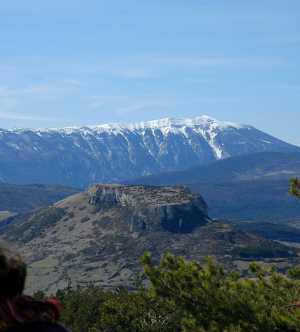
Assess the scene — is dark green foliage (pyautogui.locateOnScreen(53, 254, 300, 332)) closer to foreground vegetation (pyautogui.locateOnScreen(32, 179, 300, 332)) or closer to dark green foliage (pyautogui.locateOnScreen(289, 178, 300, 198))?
foreground vegetation (pyautogui.locateOnScreen(32, 179, 300, 332))

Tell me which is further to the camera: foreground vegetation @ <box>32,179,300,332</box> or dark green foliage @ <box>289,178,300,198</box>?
dark green foliage @ <box>289,178,300,198</box>

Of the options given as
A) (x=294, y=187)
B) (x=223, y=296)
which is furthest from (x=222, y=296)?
(x=294, y=187)

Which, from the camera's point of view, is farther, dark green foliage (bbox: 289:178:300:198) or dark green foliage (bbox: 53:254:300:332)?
dark green foliage (bbox: 289:178:300:198)

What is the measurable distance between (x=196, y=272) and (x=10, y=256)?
1470 centimetres

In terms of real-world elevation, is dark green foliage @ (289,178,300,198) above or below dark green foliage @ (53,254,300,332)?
above

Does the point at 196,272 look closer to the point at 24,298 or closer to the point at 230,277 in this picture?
the point at 230,277

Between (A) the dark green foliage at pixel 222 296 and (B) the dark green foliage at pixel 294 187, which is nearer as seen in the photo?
(A) the dark green foliage at pixel 222 296

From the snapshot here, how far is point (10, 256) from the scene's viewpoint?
528 cm

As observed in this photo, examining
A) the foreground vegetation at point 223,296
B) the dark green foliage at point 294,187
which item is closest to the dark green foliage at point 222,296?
the foreground vegetation at point 223,296

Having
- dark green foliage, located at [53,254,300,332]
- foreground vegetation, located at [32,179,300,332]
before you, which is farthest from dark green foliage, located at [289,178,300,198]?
dark green foliage, located at [53,254,300,332]

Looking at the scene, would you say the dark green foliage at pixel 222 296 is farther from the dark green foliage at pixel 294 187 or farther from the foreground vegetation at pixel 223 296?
the dark green foliage at pixel 294 187

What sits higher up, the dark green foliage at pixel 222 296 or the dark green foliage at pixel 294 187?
the dark green foliage at pixel 294 187

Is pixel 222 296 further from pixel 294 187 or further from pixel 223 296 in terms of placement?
pixel 294 187

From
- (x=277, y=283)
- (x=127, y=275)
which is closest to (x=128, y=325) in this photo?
(x=277, y=283)
